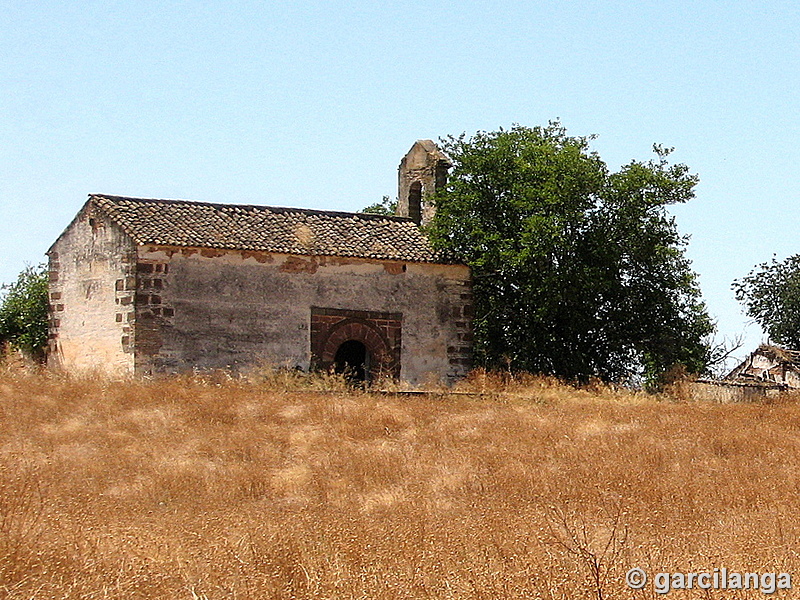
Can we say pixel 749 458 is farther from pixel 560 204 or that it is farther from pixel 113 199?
pixel 113 199

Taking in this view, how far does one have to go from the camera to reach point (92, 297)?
92.3ft

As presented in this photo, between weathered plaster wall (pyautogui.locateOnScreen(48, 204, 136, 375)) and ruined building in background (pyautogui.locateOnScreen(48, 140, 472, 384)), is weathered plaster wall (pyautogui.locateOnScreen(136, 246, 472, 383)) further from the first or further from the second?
weathered plaster wall (pyautogui.locateOnScreen(48, 204, 136, 375))

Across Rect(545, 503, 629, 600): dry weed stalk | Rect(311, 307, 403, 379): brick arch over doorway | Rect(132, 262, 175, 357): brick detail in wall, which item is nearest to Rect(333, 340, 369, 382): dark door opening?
Rect(311, 307, 403, 379): brick arch over doorway

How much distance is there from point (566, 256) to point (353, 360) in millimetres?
6502

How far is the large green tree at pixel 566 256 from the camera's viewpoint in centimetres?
2919

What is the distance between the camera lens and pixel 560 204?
29094 millimetres

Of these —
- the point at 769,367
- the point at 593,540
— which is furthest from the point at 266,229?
the point at 769,367

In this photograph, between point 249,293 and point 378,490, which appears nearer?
point 378,490

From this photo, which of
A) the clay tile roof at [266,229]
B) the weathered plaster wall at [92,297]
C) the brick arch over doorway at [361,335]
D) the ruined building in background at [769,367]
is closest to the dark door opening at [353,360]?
the brick arch over doorway at [361,335]

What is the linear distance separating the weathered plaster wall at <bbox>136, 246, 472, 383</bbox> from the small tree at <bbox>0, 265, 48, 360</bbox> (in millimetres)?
7876

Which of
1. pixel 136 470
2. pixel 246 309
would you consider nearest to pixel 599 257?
pixel 246 309

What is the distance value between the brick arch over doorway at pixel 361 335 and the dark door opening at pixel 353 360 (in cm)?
34

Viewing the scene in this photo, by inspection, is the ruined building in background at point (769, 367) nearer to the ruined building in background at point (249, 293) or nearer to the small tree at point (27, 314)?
the ruined building in background at point (249, 293)

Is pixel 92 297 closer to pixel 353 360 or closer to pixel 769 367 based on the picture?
pixel 353 360
